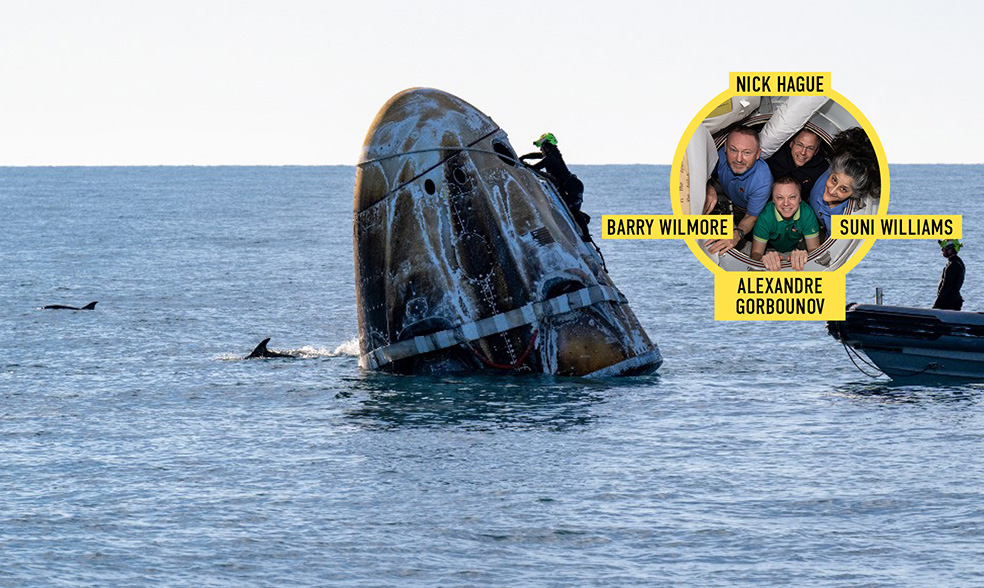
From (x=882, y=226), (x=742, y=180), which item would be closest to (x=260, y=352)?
(x=882, y=226)

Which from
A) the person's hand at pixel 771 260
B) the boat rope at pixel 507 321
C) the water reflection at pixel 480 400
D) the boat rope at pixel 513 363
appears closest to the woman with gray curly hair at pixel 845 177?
the person's hand at pixel 771 260

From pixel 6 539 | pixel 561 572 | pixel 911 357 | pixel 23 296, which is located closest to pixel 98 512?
pixel 6 539

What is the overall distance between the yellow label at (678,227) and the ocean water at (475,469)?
359 centimetres

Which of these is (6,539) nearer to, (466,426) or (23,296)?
(466,426)

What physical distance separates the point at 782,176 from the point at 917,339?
1247 centimetres

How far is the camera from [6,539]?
16422mm

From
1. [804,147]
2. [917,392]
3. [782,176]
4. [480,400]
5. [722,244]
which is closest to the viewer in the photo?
[782,176]

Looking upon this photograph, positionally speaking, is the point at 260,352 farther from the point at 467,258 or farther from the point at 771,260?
the point at 771,260

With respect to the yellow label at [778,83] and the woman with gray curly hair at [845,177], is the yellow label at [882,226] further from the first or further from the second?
the yellow label at [778,83]

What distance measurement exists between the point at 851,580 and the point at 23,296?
1568 inches

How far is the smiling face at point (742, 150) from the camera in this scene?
43.1ft

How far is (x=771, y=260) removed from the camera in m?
13.9

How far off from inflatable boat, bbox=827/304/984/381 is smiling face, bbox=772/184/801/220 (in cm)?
1194

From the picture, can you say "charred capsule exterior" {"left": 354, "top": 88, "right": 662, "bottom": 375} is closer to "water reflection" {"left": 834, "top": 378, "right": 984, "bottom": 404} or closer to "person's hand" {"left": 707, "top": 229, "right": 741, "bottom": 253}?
"water reflection" {"left": 834, "top": 378, "right": 984, "bottom": 404}
